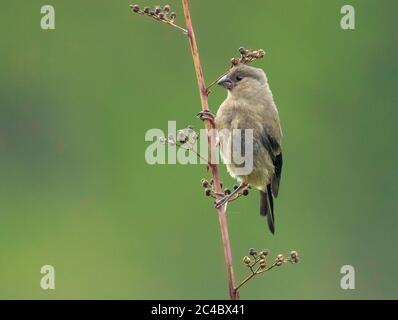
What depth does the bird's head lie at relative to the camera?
7031mm

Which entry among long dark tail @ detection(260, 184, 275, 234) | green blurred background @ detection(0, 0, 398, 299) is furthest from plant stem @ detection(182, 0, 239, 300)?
green blurred background @ detection(0, 0, 398, 299)

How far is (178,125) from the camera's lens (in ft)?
49.6

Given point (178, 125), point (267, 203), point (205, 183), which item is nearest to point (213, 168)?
point (205, 183)

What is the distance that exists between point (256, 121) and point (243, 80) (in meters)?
0.28

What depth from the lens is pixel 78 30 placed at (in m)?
17.6

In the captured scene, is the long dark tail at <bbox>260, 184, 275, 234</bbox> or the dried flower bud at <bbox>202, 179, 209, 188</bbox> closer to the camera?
the dried flower bud at <bbox>202, 179, 209, 188</bbox>

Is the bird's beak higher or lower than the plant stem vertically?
higher

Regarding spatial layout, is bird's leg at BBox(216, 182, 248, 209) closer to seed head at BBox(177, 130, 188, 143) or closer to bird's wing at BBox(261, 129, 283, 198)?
seed head at BBox(177, 130, 188, 143)

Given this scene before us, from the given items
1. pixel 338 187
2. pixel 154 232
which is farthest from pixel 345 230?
pixel 154 232

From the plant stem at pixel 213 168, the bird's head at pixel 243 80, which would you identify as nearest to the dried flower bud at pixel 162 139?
the plant stem at pixel 213 168

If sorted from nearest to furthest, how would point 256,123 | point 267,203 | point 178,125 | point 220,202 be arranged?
1. point 220,202
2. point 256,123
3. point 267,203
4. point 178,125

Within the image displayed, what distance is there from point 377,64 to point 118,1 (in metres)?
4.50

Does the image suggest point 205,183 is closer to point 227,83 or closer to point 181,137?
point 181,137

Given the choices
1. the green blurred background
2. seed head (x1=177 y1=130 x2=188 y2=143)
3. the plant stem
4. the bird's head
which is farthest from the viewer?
the green blurred background
